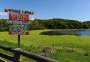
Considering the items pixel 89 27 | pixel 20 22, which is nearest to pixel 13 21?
pixel 20 22

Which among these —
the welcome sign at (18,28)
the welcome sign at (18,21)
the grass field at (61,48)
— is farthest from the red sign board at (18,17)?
the grass field at (61,48)

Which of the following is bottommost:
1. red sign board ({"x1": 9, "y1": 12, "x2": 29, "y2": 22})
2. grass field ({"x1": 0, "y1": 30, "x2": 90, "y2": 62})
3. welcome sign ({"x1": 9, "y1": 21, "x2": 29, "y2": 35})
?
grass field ({"x1": 0, "y1": 30, "x2": 90, "y2": 62})

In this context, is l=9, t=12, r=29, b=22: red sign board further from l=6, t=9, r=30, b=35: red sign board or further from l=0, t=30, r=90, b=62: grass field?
l=0, t=30, r=90, b=62: grass field

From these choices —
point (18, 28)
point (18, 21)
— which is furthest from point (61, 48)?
point (18, 21)

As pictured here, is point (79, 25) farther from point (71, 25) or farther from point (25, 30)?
point (25, 30)

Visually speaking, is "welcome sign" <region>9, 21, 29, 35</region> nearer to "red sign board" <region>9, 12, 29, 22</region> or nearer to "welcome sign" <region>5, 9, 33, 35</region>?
"welcome sign" <region>5, 9, 33, 35</region>

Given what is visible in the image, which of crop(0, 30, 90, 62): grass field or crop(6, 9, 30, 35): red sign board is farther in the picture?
crop(0, 30, 90, 62): grass field

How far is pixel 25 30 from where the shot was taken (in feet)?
34.9

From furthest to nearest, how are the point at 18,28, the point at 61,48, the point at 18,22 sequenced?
the point at 61,48 → the point at 18,28 → the point at 18,22

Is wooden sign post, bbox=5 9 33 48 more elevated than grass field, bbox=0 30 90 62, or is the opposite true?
wooden sign post, bbox=5 9 33 48

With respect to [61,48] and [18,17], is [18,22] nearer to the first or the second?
[18,17]

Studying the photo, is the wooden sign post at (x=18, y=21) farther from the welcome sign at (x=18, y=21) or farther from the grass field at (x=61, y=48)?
the grass field at (x=61, y=48)

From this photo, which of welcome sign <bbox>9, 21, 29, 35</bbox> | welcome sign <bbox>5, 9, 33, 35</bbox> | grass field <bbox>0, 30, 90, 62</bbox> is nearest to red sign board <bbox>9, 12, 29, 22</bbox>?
welcome sign <bbox>5, 9, 33, 35</bbox>

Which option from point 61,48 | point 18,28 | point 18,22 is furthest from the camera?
point 61,48
